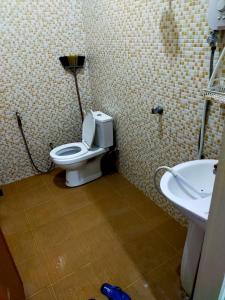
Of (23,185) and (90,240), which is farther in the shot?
(23,185)

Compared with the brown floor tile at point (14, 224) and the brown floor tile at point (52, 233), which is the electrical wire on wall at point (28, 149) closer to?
the brown floor tile at point (14, 224)

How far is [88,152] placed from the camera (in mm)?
2400

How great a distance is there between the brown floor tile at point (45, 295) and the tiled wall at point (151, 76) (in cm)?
112

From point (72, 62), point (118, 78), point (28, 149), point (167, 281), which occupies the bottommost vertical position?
point (167, 281)

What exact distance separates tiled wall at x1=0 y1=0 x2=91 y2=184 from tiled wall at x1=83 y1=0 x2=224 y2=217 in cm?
25

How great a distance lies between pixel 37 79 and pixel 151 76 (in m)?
1.36

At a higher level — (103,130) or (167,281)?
(103,130)

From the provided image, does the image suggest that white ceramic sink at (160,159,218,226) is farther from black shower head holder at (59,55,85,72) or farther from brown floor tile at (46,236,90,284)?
black shower head holder at (59,55,85,72)

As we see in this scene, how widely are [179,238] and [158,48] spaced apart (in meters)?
1.45

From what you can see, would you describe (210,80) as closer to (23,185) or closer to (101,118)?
(101,118)

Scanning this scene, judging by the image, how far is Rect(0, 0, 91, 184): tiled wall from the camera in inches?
86.2

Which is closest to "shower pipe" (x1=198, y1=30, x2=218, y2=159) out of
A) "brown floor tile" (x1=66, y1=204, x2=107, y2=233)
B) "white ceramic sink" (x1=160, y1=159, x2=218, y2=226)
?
"white ceramic sink" (x1=160, y1=159, x2=218, y2=226)

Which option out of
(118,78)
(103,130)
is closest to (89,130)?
(103,130)

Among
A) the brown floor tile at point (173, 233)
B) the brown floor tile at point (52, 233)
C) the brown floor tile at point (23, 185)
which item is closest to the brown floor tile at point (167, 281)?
the brown floor tile at point (173, 233)
